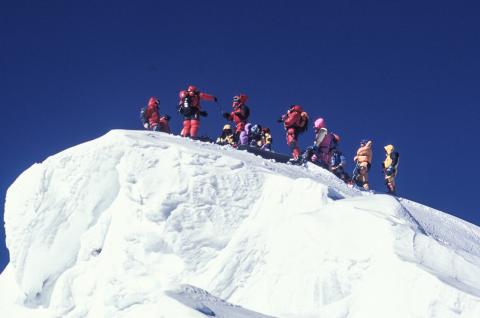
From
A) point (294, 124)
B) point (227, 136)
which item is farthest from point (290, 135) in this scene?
point (227, 136)

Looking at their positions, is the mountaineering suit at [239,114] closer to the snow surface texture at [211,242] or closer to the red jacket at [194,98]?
the red jacket at [194,98]

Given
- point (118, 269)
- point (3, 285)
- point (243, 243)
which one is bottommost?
point (3, 285)

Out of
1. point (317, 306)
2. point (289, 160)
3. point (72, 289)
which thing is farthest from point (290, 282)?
point (289, 160)

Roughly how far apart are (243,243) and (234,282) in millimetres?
676

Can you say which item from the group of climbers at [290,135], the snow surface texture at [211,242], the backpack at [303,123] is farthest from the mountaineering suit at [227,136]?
the snow surface texture at [211,242]

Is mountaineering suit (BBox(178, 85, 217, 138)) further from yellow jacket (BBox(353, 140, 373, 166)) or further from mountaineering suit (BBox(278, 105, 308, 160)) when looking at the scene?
yellow jacket (BBox(353, 140, 373, 166))

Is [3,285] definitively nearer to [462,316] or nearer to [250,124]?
[250,124]

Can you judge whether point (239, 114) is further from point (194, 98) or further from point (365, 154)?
point (365, 154)

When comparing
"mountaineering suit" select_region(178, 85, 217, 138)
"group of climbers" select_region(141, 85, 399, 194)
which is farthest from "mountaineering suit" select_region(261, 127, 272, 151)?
"mountaineering suit" select_region(178, 85, 217, 138)

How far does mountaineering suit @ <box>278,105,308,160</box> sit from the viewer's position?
1802 centimetres

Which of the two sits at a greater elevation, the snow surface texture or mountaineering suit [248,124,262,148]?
mountaineering suit [248,124,262,148]

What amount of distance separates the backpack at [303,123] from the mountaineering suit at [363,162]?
1438 millimetres

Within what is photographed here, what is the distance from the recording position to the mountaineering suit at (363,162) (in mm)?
18297

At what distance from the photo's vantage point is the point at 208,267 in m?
12.4
